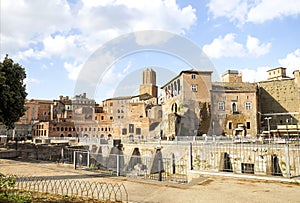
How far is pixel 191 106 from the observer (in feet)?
132

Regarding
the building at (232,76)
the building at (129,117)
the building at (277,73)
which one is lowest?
the building at (129,117)

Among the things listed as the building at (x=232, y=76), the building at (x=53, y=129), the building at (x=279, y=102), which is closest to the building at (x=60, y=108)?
the building at (x=53, y=129)

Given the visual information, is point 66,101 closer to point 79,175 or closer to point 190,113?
point 190,113

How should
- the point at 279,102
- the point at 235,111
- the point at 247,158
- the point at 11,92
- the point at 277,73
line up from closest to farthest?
the point at 247,158 → the point at 11,92 → the point at 235,111 → the point at 279,102 → the point at 277,73

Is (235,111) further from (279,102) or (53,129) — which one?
(53,129)

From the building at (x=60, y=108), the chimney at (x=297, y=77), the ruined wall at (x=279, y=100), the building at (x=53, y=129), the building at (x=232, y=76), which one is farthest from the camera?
the building at (x=60, y=108)

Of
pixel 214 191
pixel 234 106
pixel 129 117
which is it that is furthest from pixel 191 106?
pixel 214 191

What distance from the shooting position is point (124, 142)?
34.9 metres

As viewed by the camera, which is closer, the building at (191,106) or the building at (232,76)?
the building at (191,106)

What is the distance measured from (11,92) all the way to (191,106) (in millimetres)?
26325

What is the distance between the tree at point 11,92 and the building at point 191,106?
22.1 meters

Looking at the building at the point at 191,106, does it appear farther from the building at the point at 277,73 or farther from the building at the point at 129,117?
the building at the point at 277,73

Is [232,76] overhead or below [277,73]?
below

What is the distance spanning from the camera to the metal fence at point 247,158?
15.4 metres
